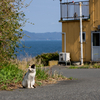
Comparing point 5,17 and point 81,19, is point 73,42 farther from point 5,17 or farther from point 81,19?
point 5,17

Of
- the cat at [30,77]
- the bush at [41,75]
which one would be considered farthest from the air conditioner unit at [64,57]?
the cat at [30,77]

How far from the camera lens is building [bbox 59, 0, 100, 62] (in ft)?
75.6

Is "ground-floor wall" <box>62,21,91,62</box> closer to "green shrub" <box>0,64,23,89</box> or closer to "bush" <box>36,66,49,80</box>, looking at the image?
"bush" <box>36,66,49,80</box>

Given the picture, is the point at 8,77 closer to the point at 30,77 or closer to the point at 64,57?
the point at 30,77

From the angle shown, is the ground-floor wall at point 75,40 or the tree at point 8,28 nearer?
the tree at point 8,28

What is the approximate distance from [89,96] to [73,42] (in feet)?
55.3

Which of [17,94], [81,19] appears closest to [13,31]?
[17,94]

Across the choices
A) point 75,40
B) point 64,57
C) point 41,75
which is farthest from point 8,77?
point 75,40

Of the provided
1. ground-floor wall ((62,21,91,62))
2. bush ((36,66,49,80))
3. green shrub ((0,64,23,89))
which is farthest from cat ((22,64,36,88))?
ground-floor wall ((62,21,91,62))

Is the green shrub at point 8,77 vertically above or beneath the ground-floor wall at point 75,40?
beneath

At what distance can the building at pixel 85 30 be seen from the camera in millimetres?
23031

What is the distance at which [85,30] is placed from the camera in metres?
23.3

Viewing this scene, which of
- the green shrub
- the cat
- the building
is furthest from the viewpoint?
the building

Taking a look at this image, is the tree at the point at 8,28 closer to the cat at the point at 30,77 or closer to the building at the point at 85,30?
the cat at the point at 30,77
